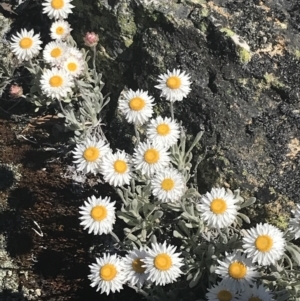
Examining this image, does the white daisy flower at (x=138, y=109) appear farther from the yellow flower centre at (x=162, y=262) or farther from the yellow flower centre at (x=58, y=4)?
the yellow flower centre at (x=58, y=4)

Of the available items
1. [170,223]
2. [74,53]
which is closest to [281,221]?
[170,223]

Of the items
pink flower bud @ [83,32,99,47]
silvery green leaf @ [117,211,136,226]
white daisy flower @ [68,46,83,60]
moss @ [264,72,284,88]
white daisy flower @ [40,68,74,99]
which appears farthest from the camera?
white daisy flower @ [68,46,83,60]

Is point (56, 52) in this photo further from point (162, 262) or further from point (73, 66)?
point (162, 262)

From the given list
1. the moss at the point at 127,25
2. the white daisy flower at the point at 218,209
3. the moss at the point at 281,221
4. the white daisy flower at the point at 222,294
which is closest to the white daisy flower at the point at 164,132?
the white daisy flower at the point at 218,209

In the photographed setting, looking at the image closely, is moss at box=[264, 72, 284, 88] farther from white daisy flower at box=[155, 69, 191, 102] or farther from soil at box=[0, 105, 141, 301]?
soil at box=[0, 105, 141, 301]

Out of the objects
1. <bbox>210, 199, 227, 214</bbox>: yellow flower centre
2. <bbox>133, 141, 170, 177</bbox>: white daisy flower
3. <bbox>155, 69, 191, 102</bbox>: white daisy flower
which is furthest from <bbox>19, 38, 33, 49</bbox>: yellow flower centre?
<bbox>210, 199, 227, 214</bbox>: yellow flower centre
